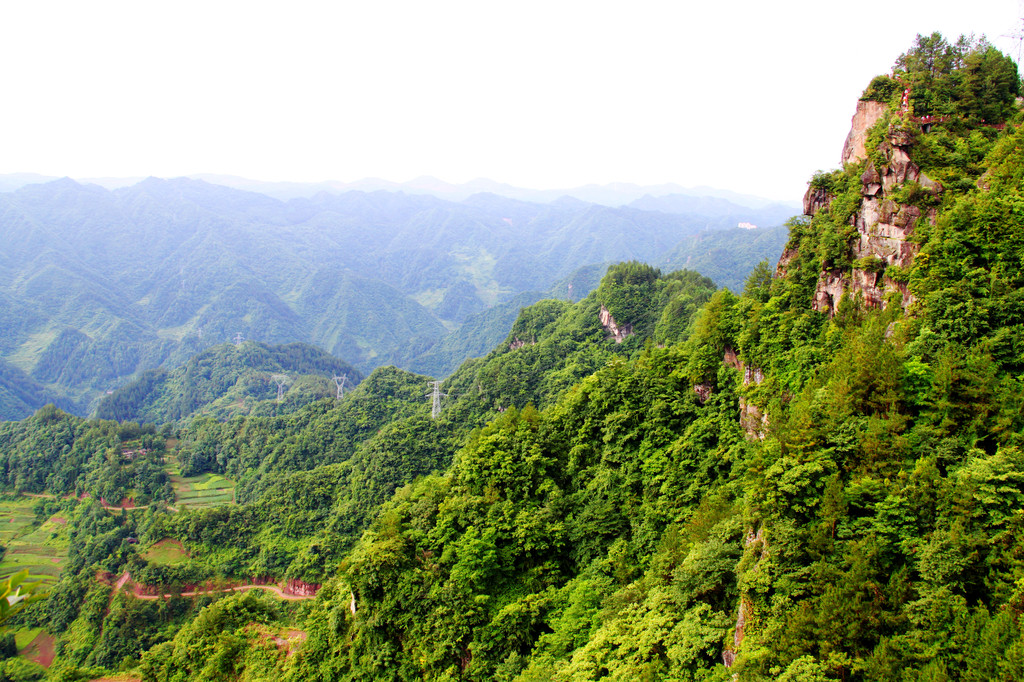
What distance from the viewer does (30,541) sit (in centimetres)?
6912

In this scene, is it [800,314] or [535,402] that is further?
[535,402]

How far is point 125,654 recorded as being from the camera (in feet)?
154

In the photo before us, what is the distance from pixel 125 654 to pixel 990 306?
60.4 m

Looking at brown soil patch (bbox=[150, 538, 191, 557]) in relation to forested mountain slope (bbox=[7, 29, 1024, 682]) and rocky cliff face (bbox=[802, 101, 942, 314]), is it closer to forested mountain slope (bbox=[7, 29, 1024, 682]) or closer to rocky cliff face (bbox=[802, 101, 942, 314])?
forested mountain slope (bbox=[7, 29, 1024, 682])

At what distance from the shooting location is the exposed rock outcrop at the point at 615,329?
62000 millimetres

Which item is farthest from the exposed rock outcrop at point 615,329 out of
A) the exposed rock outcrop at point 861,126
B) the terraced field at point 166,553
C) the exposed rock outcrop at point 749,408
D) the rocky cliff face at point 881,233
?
the terraced field at point 166,553

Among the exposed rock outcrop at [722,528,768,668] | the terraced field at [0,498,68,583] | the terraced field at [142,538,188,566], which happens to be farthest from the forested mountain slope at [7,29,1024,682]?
the terraced field at [0,498,68,583]

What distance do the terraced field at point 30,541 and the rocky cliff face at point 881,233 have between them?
248ft

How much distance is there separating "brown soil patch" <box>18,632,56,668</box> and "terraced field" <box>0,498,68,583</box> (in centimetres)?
868

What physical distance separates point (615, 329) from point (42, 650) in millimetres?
61296

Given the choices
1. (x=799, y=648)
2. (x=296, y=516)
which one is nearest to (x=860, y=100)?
(x=799, y=648)

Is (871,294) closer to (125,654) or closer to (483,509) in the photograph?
(483,509)

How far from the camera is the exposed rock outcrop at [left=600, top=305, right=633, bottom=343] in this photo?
62.0 metres

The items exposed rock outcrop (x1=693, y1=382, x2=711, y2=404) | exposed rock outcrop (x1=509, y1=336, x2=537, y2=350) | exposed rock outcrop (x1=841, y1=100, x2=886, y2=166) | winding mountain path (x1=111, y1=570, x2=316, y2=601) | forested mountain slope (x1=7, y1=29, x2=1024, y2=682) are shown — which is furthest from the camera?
→ exposed rock outcrop (x1=509, y1=336, x2=537, y2=350)
